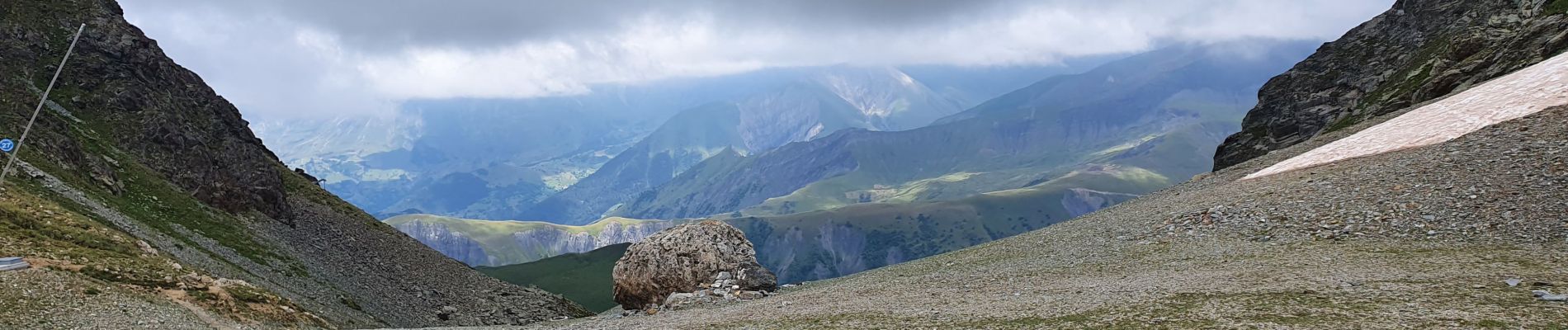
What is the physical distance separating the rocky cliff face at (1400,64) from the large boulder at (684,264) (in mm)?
70062

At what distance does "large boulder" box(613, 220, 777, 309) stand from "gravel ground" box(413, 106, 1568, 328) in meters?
10.1

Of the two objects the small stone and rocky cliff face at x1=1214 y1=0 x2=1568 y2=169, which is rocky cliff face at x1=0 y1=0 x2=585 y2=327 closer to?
the small stone

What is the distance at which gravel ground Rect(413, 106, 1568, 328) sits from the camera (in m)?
27.5

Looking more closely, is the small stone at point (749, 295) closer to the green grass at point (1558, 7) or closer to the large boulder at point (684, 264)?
the large boulder at point (684, 264)

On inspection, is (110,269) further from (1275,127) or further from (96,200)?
(1275,127)

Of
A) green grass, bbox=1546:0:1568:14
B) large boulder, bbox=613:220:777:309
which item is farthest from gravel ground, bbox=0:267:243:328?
green grass, bbox=1546:0:1568:14

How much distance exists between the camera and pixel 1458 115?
60.5 metres

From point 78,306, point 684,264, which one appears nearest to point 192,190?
point 684,264

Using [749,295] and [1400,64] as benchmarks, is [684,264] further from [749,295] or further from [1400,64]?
[1400,64]

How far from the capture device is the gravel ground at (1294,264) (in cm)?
2748

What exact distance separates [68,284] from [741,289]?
125 ft

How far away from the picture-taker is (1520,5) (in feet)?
322

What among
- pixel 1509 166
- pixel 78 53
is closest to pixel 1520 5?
pixel 1509 166

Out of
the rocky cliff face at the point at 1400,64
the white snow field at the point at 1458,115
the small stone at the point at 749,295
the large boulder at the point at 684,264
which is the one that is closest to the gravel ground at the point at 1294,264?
the white snow field at the point at 1458,115
